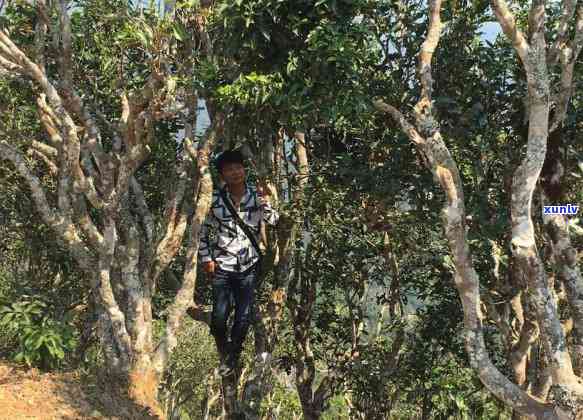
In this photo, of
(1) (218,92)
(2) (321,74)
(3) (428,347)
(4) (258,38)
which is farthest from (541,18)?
(3) (428,347)

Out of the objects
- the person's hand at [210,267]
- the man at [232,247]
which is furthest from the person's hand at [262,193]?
the person's hand at [210,267]

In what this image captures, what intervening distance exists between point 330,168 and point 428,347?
4394 mm

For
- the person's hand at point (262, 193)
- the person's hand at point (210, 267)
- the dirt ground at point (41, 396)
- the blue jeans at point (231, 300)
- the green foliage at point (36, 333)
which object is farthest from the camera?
the person's hand at point (262, 193)

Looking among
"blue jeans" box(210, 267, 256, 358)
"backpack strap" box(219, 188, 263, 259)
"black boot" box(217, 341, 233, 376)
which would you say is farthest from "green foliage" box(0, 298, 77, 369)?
"backpack strap" box(219, 188, 263, 259)

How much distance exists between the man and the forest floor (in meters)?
1.64

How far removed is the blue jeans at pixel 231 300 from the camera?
666 cm

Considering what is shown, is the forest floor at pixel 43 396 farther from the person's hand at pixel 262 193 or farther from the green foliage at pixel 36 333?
the person's hand at pixel 262 193

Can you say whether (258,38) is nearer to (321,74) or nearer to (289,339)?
(321,74)

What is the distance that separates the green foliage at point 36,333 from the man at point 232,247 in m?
1.66

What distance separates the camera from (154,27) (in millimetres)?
5582

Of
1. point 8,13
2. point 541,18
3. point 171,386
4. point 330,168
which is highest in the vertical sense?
point 8,13

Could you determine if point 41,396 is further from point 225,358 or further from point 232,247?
point 232,247

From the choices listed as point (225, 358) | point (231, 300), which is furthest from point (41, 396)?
point (231, 300)

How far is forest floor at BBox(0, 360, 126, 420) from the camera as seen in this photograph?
211 inches
